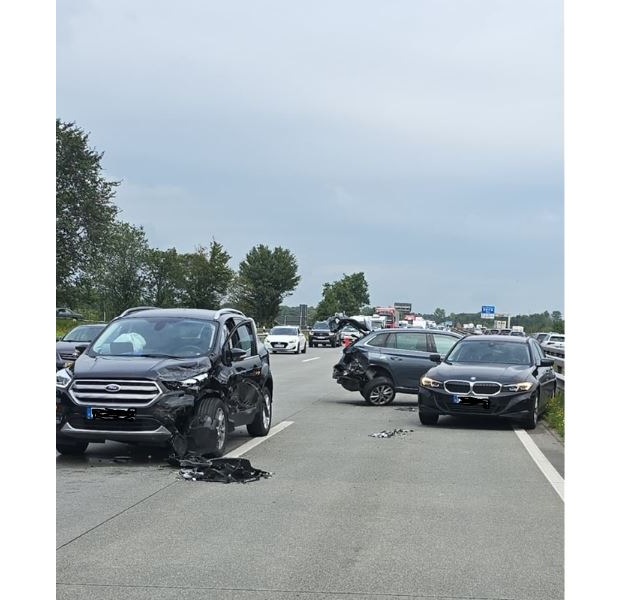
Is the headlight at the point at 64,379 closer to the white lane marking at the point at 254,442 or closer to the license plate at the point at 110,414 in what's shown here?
the license plate at the point at 110,414

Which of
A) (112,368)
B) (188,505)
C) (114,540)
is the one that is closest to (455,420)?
(112,368)

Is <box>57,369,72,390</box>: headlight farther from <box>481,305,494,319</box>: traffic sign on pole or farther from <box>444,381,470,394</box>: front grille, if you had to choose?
<box>481,305,494,319</box>: traffic sign on pole

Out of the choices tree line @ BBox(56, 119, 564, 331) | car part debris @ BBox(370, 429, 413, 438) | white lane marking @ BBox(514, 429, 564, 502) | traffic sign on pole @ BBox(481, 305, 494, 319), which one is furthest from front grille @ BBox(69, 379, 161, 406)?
traffic sign on pole @ BBox(481, 305, 494, 319)

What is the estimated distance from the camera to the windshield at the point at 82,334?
2516cm

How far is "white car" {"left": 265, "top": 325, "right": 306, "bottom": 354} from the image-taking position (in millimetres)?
53750

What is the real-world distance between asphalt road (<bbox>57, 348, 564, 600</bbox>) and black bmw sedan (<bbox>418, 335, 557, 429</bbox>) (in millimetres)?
2314

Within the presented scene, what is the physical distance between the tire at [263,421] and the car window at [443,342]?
7238mm
